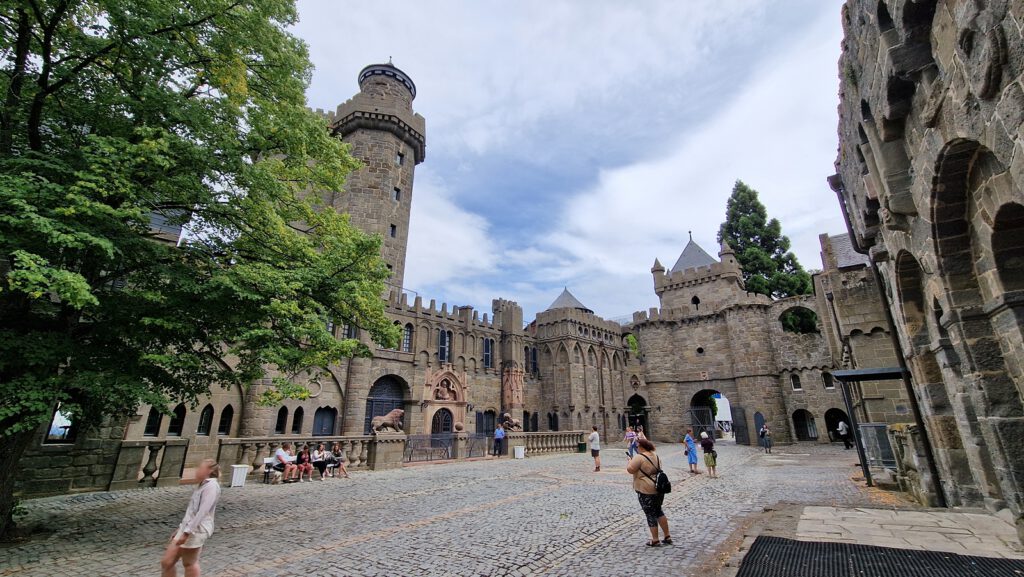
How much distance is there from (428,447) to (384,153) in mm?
18540

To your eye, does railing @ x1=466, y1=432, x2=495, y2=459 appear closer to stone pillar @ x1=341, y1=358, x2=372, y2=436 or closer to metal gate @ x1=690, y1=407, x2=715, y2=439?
stone pillar @ x1=341, y1=358, x2=372, y2=436

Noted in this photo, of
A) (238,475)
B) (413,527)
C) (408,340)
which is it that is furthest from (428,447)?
(413,527)

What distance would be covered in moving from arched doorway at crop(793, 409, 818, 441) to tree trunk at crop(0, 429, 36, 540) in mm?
36329

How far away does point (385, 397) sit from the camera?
23609 millimetres

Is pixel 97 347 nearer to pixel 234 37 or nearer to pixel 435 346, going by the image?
pixel 234 37

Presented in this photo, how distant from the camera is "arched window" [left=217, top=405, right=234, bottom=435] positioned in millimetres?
17516

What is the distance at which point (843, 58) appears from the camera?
23.5 feet

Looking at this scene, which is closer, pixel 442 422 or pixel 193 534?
pixel 193 534

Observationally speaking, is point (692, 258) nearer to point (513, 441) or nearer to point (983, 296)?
point (513, 441)

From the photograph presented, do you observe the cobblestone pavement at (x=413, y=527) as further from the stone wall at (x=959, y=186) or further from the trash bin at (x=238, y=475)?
the stone wall at (x=959, y=186)

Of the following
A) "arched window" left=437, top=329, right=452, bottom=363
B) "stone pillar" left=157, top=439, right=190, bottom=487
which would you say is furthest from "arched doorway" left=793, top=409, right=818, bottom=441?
"stone pillar" left=157, top=439, right=190, bottom=487

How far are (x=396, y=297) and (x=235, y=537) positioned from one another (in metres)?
19.0

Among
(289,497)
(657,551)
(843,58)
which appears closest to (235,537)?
(289,497)

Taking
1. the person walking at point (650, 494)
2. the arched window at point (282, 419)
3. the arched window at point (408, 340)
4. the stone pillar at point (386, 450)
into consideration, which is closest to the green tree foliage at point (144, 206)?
the person walking at point (650, 494)
